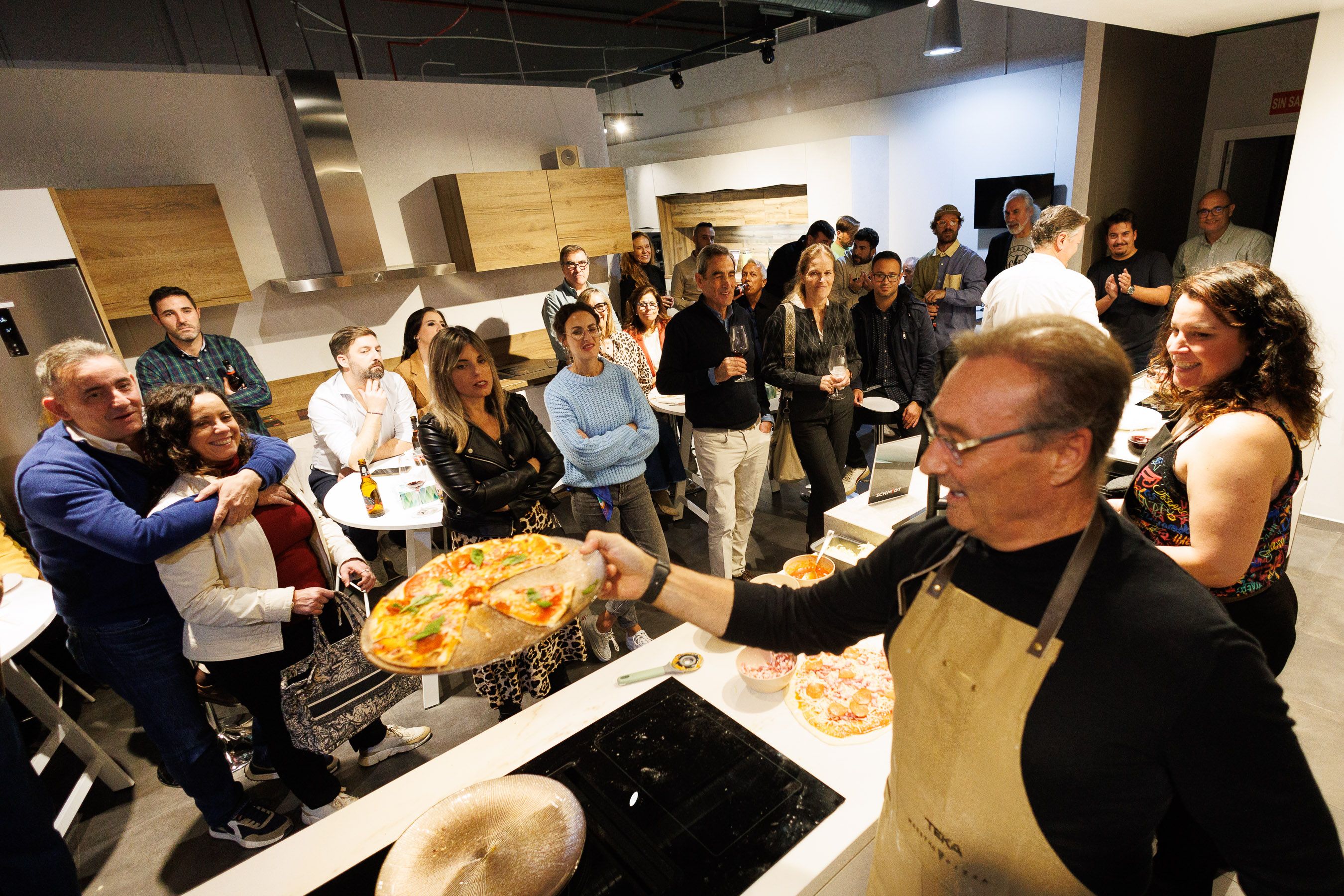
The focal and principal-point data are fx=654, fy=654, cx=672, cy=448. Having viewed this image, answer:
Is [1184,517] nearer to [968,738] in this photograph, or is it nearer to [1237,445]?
[1237,445]

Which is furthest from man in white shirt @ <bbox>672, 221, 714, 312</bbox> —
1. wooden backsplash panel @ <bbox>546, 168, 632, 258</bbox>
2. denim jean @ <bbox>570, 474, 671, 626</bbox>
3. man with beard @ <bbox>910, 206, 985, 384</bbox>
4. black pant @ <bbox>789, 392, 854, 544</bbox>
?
denim jean @ <bbox>570, 474, 671, 626</bbox>

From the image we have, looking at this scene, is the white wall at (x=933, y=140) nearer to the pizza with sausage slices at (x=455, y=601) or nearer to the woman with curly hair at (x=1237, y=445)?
the woman with curly hair at (x=1237, y=445)

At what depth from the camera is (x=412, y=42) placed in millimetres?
6426

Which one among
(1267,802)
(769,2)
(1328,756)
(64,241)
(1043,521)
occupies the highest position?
(769,2)

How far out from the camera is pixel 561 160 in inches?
218

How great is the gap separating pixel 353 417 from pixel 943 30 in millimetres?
5305

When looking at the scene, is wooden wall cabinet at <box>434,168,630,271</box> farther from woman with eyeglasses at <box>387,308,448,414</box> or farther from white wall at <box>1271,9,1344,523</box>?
white wall at <box>1271,9,1344,523</box>

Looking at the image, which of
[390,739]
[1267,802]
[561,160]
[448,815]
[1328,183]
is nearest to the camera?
[1267,802]

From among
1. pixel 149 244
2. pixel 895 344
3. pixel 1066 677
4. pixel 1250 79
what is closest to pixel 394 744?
pixel 1066 677

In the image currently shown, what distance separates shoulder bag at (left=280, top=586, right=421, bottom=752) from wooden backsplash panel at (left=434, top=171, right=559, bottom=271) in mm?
3689

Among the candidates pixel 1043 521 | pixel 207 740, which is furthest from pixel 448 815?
pixel 207 740

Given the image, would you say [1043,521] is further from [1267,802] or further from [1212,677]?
[1267,802]

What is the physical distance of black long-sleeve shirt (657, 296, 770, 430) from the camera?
303 cm

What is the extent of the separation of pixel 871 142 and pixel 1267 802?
22.5 ft
